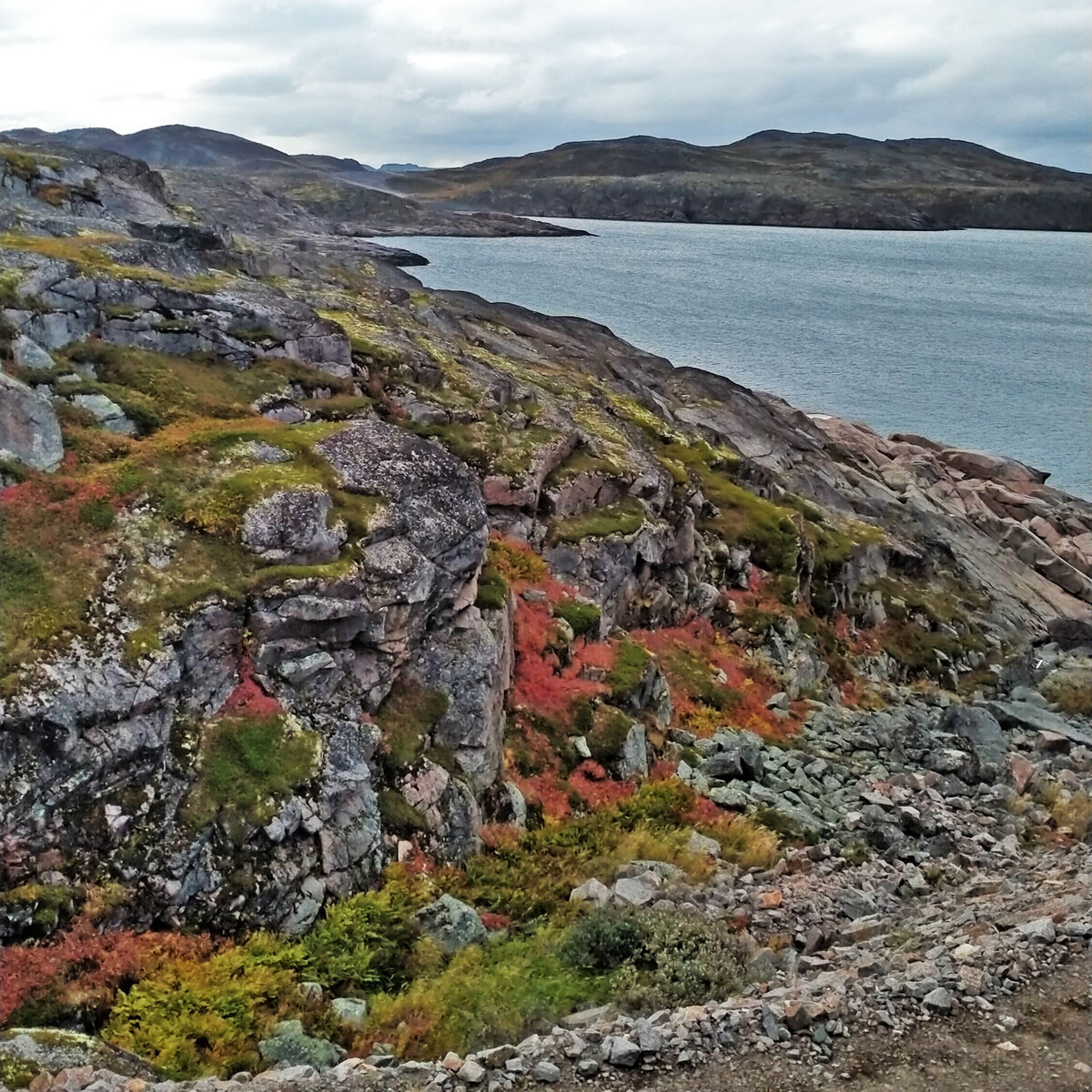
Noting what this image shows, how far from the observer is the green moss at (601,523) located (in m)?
36.8

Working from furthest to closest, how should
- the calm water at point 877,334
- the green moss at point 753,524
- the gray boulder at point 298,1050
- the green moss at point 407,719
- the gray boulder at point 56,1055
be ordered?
the calm water at point 877,334 < the green moss at point 753,524 < the green moss at point 407,719 < the gray boulder at point 298,1050 < the gray boulder at point 56,1055

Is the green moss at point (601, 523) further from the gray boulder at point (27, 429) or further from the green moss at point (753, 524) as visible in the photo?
the gray boulder at point (27, 429)

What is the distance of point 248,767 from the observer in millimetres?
20297

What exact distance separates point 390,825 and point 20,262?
25577mm

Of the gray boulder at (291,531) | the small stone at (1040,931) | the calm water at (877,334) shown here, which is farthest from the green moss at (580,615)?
the calm water at (877,334)

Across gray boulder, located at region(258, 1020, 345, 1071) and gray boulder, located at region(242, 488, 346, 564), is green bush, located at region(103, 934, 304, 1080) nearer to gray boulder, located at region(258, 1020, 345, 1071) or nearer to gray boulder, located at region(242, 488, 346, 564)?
gray boulder, located at region(258, 1020, 345, 1071)

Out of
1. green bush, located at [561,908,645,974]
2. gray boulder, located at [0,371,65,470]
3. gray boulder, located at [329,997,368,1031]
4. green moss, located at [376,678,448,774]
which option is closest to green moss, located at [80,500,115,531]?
gray boulder, located at [0,371,65,470]

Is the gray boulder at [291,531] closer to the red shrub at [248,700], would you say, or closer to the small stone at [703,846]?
the red shrub at [248,700]

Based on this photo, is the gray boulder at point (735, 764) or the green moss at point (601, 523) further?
the green moss at point (601, 523)

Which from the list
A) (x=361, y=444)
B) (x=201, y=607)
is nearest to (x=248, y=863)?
(x=201, y=607)

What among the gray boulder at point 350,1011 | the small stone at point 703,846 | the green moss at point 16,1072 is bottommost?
the small stone at point 703,846

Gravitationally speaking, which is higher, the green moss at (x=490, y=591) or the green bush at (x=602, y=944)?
the green moss at (x=490, y=591)

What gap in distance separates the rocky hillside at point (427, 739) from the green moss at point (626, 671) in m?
0.19

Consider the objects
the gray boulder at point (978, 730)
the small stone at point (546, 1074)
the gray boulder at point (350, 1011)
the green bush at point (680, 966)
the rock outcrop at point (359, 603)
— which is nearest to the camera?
the small stone at point (546, 1074)
